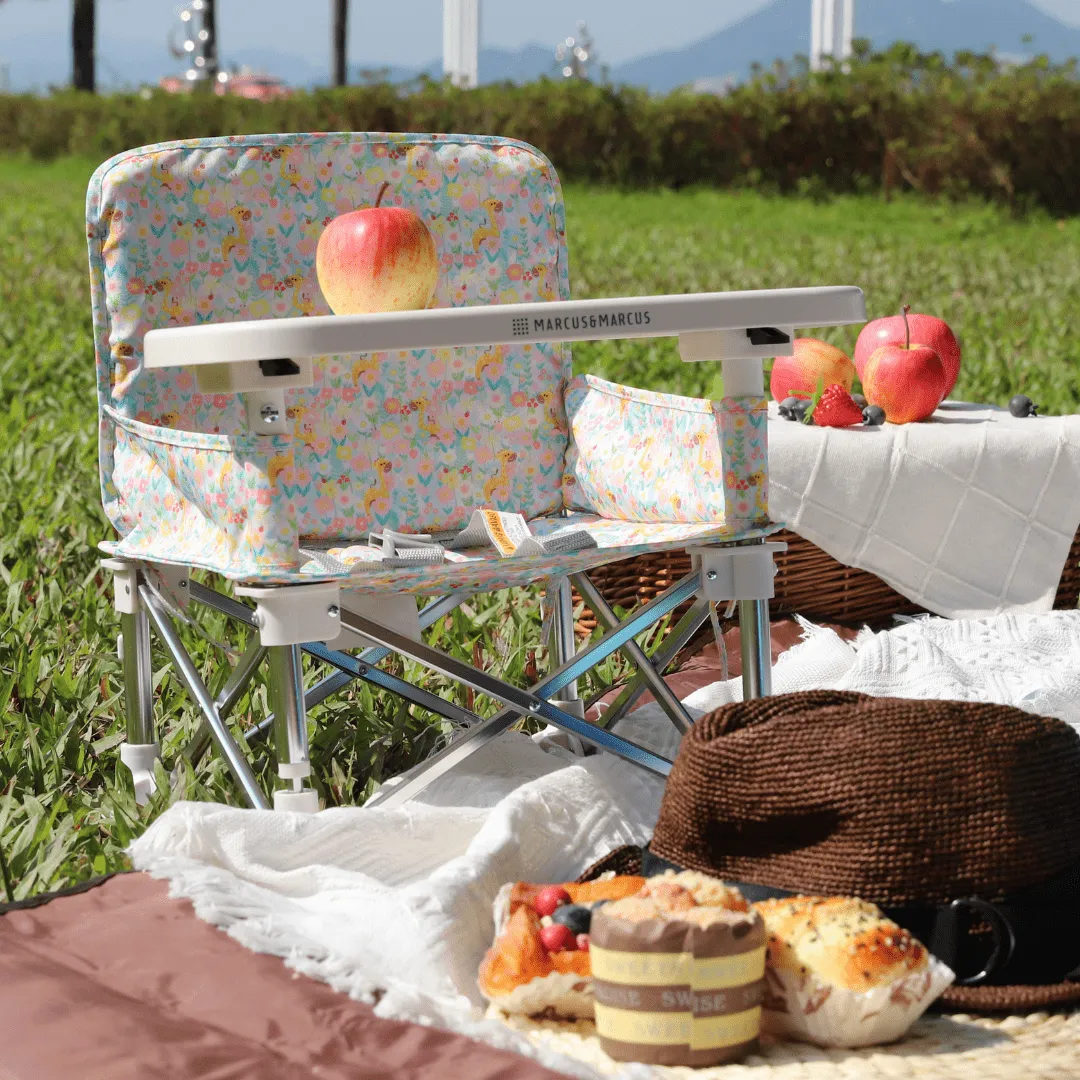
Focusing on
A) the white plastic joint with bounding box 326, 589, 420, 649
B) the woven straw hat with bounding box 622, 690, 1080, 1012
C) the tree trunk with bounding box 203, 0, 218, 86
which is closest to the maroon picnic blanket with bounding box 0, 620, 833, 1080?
the woven straw hat with bounding box 622, 690, 1080, 1012

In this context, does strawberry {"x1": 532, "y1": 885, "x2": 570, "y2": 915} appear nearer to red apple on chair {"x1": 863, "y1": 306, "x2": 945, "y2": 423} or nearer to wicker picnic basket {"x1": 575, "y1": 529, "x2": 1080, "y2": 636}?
wicker picnic basket {"x1": 575, "y1": 529, "x2": 1080, "y2": 636}

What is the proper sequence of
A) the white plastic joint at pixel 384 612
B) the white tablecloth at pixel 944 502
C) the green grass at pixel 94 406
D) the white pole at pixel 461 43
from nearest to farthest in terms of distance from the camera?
the white plastic joint at pixel 384 612
the green grass at pixel 94 406
the white tablecloth at pixel 944 502
the white pole at pixel 461 43

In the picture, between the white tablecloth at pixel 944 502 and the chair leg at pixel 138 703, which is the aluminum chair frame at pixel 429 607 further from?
the white tablecloth at pixel 944 502

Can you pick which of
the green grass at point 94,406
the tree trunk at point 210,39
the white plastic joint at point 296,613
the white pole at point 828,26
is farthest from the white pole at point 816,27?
the white plastic joint at point 296,613

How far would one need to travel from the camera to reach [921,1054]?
1.63 metres

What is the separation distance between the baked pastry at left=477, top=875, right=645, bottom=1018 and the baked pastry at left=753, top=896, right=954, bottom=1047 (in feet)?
0.62

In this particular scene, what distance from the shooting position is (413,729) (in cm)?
280

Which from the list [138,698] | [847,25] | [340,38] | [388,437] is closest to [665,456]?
[388,437]

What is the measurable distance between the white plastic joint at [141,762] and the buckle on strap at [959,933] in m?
1.19

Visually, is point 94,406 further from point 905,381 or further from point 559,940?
point 559,940

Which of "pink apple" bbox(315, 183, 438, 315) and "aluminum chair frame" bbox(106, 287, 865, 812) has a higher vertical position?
"pink apple" bbox(315, 183, 438, 315)

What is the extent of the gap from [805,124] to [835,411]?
1024 centimetres

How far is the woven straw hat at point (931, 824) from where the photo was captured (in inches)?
68.1

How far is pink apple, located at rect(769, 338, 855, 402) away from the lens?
3.45 metres
